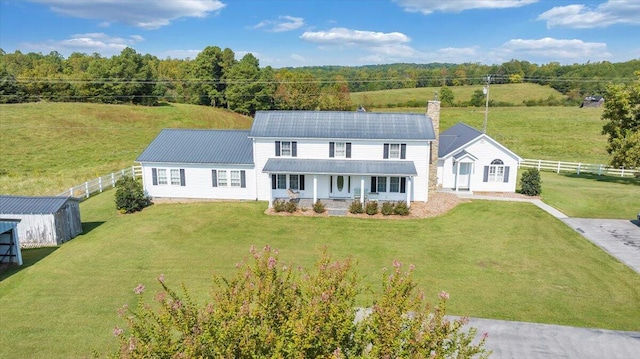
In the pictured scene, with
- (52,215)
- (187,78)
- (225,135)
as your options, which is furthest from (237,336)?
(187,78)

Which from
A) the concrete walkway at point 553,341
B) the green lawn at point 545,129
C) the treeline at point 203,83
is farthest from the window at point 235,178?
the treeline at point 203,83

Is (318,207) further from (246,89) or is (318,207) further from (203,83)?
(203,83)

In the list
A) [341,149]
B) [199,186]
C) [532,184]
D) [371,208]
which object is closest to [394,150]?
[341,149]

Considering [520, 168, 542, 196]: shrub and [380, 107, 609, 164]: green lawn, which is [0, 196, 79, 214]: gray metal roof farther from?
[380, 107, 609, 164]: green lawn

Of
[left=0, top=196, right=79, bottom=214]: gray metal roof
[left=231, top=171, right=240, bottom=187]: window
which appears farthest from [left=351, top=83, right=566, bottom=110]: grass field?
[left=0, top=196, right=79, bottom=214]: gray metal roof

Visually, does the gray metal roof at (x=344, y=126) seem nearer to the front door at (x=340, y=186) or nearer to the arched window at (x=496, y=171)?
the front door at (x=340, y=186)

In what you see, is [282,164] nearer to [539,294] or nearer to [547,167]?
[539,294]
